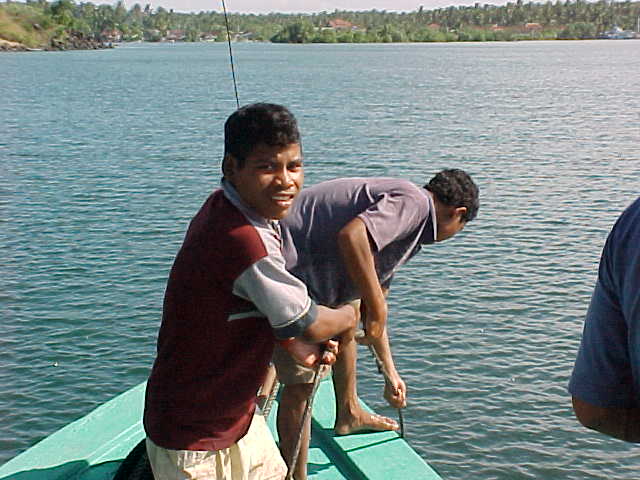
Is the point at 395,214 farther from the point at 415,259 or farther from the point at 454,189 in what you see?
the point at 415,259

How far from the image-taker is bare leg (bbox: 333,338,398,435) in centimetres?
486

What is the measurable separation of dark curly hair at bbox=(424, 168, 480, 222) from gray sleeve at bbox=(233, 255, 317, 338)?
5.38 ft

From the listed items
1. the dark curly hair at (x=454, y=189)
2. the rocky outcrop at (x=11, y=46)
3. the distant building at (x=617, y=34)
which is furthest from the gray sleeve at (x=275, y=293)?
the distant building at (x=617, y=34)

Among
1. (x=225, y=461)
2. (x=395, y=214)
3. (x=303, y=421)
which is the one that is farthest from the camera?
(x=395, y=214)

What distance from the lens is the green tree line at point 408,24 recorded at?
13412 cm

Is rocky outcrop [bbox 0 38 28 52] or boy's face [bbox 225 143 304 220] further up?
boy's face [bbox 225 143 304 220]

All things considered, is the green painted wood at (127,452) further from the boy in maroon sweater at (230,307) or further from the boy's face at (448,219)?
the boy in maroon sweater at (230,307)

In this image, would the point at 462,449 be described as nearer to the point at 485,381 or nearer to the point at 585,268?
the point at 485,381

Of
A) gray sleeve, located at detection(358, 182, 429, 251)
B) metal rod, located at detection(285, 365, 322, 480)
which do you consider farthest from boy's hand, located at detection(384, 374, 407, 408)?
gray sleeve, located at detection(358, 182, 429, 251)

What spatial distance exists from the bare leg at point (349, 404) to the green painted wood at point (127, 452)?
1.8 inches

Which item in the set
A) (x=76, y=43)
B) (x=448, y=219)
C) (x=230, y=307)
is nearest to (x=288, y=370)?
(x=448, y=219)

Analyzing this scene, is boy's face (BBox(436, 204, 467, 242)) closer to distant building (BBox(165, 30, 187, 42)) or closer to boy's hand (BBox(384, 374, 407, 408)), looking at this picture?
boy's hand (BBox(384, 374, 407, 408))

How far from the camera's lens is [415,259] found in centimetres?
1266

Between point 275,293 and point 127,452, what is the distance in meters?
2.21
